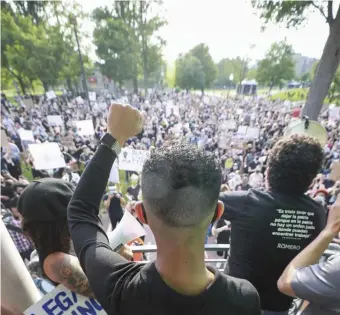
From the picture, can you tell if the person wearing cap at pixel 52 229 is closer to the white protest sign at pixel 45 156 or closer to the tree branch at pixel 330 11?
the white protest sign at pixel 45 156

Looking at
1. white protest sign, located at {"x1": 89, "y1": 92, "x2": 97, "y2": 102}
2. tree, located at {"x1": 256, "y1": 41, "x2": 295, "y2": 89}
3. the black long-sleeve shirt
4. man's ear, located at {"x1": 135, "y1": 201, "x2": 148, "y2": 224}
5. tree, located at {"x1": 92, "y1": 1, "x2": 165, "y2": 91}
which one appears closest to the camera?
the black long-sleeve shirt

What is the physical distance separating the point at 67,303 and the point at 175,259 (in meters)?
0.54

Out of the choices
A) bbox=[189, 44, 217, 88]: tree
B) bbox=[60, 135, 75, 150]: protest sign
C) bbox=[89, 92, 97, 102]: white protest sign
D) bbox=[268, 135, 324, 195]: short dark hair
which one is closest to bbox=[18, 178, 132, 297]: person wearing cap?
bbox=[268, 135, 324, 195]: short dark hair

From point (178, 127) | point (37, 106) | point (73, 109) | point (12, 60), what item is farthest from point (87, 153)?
point (37, 106)

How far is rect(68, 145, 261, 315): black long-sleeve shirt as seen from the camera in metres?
0.53

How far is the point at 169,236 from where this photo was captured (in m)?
0.57

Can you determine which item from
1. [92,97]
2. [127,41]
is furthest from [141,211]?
[92,97]

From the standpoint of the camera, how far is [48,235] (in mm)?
865

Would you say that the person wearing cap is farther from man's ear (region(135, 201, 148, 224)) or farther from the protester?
the protester

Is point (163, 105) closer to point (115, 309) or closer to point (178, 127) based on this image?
point (178, 127)

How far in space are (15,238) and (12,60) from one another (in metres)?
7.28

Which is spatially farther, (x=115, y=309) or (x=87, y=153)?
(x=87, y=153)

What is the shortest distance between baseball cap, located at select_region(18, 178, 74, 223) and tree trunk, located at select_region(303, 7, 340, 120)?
495cm

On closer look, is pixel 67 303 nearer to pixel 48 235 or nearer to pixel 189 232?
pixel 48 235
